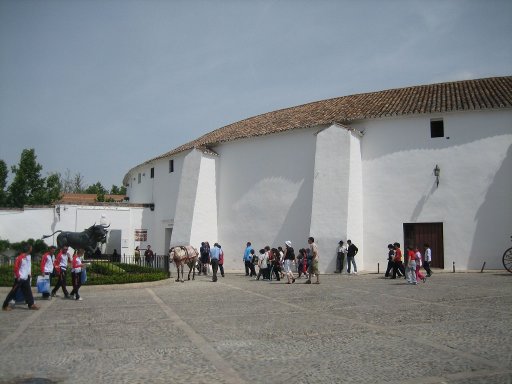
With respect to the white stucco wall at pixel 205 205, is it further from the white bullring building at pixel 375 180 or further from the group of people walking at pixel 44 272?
the group of people walking at pixel 44 272

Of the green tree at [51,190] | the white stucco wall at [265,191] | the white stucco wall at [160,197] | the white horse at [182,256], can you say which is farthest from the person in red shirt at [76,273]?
the green tree at [51,190]

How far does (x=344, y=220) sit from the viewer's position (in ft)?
61.0

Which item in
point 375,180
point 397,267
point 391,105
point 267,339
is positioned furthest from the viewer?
point 391,105

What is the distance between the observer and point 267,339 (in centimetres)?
674

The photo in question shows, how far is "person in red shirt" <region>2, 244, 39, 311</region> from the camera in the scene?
32.4ft

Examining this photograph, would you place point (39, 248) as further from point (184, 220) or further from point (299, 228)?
point (299, 228)

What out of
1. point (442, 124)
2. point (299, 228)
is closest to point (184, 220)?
point (299, 228)

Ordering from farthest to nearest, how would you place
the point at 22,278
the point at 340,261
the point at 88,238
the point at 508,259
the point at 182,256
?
the point at 88,238
the point at 340,261
the point at 182,256
the point at 508,259
the point at 22,278

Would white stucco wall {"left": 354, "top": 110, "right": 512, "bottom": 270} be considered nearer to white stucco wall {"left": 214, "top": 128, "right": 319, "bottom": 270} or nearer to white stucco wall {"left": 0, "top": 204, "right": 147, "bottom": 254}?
white stucco wall {"left": 214, "top": 128, "right": 319, "bottom": 270}

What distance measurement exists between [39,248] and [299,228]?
541 inches

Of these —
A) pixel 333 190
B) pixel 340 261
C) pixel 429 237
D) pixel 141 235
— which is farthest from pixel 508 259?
pixel 141 235

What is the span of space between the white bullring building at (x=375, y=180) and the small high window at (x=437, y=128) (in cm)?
4

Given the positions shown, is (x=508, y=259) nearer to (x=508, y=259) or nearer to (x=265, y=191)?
(x=508, y=259)

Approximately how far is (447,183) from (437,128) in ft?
7.66
